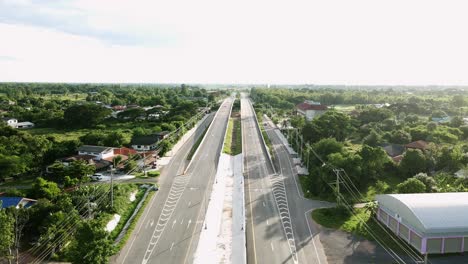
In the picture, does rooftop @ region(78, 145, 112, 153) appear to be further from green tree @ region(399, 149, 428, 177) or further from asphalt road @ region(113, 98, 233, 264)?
green tree @ region(399, 149, 428, 177)

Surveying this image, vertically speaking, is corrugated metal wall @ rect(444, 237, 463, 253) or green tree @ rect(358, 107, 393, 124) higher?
green tree @ rect(358, 107, 393, 124)

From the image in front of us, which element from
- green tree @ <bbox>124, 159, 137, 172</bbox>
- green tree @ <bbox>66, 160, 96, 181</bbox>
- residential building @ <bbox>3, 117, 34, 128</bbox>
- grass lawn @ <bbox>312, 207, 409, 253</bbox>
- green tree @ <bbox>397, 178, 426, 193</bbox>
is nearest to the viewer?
grass lawn @ <bbox>312, 207, 409, 253</bbox>

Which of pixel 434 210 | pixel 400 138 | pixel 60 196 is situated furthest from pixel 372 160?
pixel 60 196

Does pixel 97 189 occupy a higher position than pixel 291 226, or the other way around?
pixel 97 189

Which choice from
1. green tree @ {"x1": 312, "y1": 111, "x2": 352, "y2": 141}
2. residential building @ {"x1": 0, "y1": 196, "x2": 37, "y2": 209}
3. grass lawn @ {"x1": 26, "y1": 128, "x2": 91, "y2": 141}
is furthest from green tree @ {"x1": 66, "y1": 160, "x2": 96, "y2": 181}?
grass lawn @ {"x1": 26, "y1": 128, "x2": 91, "y2": 141}

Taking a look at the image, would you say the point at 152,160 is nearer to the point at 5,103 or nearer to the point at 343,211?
the point at 343,211

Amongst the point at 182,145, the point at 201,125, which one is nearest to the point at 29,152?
the point at 182,145
